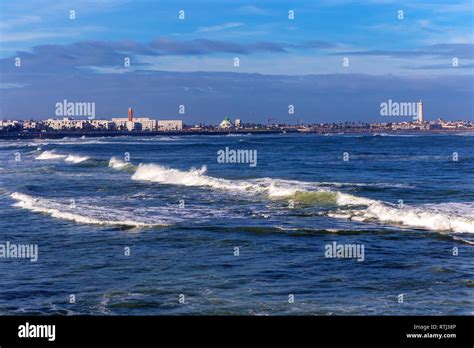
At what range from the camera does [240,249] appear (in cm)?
1711

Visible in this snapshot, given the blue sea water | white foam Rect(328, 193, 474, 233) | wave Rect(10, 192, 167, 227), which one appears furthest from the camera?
wave Rect(10, 192, 167, 227)

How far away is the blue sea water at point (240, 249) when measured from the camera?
12.2m

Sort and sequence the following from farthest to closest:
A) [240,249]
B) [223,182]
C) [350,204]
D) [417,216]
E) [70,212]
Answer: [223,182], [350,204], [70,212], [417,216], [240,249]

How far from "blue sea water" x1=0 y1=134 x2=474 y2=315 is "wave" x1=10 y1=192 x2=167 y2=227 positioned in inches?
2.1

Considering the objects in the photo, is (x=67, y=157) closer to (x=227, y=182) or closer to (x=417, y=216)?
(x=227, y=182)

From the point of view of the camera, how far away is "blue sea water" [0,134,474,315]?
12172mm

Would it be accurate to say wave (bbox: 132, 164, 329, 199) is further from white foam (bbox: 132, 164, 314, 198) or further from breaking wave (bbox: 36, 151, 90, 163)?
breaking wave (bbox: 36, 151, 90, 163)

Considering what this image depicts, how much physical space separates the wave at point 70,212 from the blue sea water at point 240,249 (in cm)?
5

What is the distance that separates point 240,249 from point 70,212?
859 centimetres

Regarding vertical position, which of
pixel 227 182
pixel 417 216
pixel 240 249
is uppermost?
pixel 227 182

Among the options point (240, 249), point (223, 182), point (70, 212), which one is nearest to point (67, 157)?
point (223, 182)

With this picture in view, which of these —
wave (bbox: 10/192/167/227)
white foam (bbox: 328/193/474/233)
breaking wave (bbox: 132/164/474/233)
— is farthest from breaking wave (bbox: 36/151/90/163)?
white foam (bbox: 328/193/474/233)
